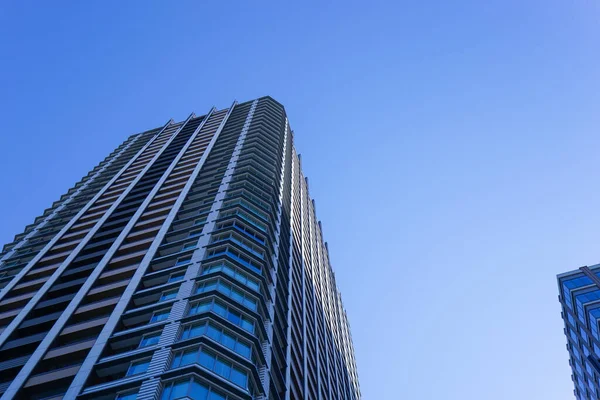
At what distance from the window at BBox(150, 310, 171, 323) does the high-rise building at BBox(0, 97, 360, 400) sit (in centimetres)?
7

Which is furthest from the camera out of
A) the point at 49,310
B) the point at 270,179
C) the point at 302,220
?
the point at 302,220

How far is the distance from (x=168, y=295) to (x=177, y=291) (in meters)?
0.61

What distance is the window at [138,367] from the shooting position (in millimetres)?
29023

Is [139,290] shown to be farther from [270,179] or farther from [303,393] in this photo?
[270,179]

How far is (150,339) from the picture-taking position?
31844 mm

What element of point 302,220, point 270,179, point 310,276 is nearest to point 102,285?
point 270,179

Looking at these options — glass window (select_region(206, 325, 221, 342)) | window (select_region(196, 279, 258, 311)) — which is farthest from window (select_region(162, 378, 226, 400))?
window (select_region(196, 279, 258, 311))

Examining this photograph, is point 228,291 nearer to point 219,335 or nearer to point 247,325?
point 247,325

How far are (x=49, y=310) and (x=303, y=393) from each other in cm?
1810

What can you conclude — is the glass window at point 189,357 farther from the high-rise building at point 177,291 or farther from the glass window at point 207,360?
the glass window at point 207,360

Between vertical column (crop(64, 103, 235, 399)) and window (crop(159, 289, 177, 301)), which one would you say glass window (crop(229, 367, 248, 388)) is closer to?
A: vertical column (crop(64, 103, 235, 399))

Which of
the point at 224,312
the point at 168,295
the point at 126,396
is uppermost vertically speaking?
the point at 168,295

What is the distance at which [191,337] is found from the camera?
100 feet

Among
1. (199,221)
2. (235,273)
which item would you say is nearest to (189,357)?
(235,273)
